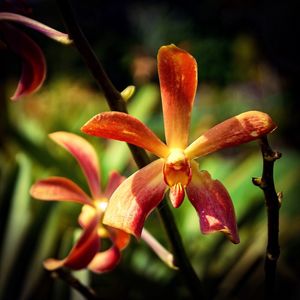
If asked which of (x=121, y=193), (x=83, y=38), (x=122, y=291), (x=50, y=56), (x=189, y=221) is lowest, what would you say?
(x=122, y=291)

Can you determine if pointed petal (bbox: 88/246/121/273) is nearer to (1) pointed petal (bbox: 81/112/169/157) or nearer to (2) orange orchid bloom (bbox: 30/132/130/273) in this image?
(2) orange orchid bloom (bbox: 30/132/130/273)

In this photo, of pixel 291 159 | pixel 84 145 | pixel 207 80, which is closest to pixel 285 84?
pixel 207 80

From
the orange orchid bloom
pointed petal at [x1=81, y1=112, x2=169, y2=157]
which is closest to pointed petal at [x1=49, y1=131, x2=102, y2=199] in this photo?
the orange orchid bloom

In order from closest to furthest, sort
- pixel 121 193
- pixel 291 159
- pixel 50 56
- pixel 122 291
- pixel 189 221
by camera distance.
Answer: pixel 121 193, pixel 122 291, pixel 189 221, pixel 291 159, pixel 50 56

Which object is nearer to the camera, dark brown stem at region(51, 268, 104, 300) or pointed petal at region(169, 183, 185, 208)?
pointed petal at region(169, 183, 185, 208)

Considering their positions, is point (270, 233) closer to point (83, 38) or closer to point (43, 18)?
point (83, 38)

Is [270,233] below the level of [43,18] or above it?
below

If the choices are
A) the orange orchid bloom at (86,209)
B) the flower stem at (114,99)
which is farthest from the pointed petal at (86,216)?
the flower stem at (114,99)
